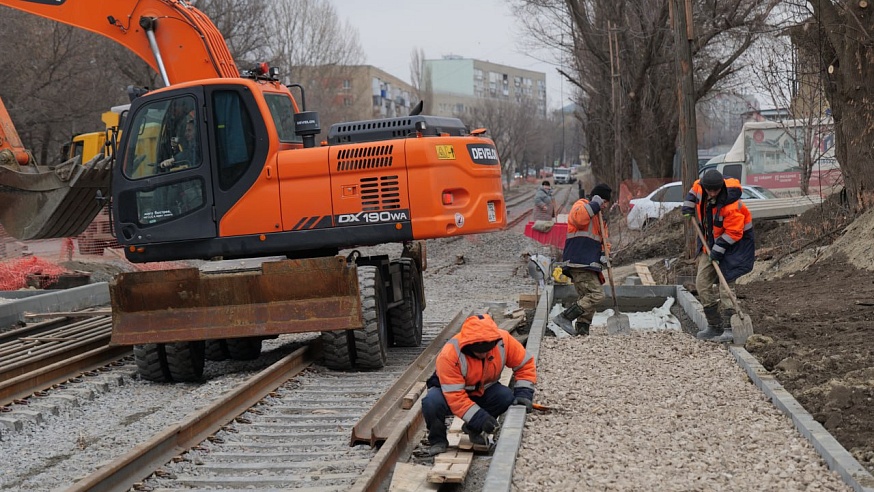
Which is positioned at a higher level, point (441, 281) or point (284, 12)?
point (284, 12)

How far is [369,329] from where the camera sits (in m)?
10.8

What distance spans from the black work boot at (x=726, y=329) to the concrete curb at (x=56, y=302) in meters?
10.1

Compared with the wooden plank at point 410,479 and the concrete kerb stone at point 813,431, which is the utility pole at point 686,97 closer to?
the concrete kerb stone at point 813,431

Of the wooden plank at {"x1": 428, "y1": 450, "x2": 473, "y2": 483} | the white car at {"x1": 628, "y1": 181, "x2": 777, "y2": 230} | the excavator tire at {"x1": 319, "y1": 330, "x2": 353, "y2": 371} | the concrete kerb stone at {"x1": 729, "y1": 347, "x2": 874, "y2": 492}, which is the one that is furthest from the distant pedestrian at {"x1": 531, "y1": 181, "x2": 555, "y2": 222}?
the wooden plank at {"x1": 428, "y1": 450, "x2": 473, "y2": 483}

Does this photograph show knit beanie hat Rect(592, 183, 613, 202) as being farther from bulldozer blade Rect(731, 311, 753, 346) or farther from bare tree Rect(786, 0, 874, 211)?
bare tree Rect(786, 0, 874, 211)

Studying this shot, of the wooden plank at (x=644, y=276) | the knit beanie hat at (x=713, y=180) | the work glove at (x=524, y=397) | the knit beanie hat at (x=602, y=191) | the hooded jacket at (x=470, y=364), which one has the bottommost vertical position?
the wooden plank at (x=644, y=276)

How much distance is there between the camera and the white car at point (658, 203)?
2704 centimetres

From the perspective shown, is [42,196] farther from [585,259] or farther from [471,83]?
[471,83]

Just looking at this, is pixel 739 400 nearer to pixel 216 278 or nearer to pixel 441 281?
pixel 216 278

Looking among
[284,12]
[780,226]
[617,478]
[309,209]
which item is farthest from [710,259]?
[284,12]

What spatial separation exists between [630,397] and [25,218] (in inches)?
316

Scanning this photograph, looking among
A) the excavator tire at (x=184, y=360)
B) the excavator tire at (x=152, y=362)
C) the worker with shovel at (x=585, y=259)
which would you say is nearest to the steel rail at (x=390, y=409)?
the worker with shovel at (x=585, y=259)

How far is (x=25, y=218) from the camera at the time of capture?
12.6 meters

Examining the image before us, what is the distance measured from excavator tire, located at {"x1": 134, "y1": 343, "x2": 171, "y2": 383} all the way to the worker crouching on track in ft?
14.3
